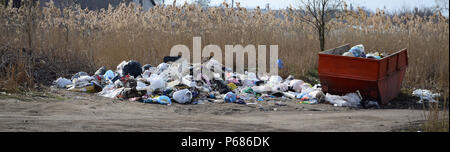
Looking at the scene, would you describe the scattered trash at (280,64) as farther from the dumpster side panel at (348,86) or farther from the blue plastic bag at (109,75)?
the blue plastic bag at (109,75)

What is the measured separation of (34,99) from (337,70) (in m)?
5.35

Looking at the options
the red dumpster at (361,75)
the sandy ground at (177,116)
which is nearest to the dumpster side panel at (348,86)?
the red dumpster at (361,75)

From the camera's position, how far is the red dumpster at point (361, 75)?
852 cm

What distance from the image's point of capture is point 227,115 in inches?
306

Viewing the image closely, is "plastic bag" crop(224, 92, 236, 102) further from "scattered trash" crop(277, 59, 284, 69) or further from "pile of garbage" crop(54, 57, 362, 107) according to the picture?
"scattered trash" crop(277, 59, 284, 69)

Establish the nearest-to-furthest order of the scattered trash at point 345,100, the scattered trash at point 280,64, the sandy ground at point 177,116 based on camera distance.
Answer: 1. the sandy ground at point 177,116
2. the scattered trash at point 345,100
3. the scattered trash at point 280,64

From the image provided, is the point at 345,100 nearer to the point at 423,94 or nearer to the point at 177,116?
the point at 423,94

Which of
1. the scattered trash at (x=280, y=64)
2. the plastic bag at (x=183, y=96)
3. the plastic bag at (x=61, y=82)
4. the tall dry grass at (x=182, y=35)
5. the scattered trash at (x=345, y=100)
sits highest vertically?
the tall dry grass at (x=182, y=35)

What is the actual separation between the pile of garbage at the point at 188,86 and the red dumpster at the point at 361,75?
0.70 feet

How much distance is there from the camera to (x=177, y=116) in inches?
289

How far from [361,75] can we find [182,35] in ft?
17.9

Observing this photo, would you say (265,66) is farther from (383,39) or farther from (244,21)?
(383,39)

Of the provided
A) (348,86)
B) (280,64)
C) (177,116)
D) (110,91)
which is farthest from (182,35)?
(177,116)

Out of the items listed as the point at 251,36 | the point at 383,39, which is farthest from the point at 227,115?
the point at 383,39
